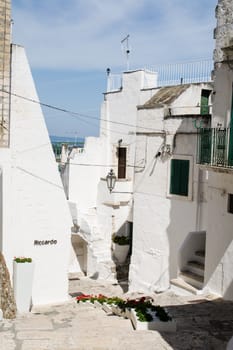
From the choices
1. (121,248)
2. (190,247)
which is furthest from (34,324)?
(121,248)

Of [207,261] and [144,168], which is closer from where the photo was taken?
[207,261]

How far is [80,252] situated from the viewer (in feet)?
81.3

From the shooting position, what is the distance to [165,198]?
1669 cm

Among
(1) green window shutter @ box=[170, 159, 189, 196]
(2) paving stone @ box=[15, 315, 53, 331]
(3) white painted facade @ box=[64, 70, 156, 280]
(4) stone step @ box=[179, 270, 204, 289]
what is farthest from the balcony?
(3) white painted facade @ box=[64, 70, 156, 280]

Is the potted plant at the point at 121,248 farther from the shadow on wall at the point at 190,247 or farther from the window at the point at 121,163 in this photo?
the shadow on wall at the point at 190,247

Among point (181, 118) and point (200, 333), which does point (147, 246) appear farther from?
point (200, 333)

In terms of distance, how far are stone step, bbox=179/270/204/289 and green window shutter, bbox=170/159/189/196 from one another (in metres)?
2.95

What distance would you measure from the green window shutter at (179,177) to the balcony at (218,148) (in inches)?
149

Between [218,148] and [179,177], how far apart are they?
480cm

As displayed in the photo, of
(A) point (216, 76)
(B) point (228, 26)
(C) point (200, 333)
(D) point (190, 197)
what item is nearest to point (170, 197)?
(D) point (190, 197)

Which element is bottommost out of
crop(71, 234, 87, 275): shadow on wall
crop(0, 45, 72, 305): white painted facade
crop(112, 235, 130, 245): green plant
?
crop(71, 234, 87, 275): shadow on wall

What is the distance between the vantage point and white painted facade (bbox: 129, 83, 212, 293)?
1562cm

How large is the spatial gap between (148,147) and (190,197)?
2848 mm

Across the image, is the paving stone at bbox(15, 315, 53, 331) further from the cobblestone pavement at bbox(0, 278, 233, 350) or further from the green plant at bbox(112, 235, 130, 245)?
A: the green plant at bbox(112, 235, 130, 245)
